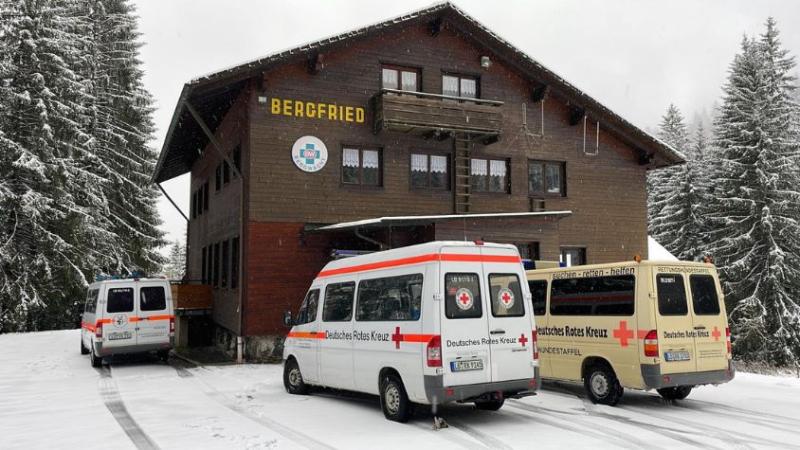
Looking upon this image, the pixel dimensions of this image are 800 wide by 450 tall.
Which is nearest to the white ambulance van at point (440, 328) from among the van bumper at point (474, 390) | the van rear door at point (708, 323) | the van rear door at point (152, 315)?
the van bumper at point (474, 390)

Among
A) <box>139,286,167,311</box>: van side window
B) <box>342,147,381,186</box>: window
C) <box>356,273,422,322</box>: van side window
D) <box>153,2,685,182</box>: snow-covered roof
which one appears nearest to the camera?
<box>356,273,422,322</box>: van side window

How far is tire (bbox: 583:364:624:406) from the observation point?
1101cm

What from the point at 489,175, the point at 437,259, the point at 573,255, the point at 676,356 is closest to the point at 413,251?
the point at 437,259

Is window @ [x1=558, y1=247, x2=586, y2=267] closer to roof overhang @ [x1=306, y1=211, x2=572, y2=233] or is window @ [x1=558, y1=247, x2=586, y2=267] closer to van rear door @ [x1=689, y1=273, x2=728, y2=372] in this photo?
roof overhang @ [x1=306, y1=211, x2=572, y2=233]

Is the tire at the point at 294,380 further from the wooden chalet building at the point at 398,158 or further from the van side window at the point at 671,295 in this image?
the van side window at the point at 671,295

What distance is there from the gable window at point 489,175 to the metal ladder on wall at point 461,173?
37 centimetres

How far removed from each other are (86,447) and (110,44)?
33.4 metres

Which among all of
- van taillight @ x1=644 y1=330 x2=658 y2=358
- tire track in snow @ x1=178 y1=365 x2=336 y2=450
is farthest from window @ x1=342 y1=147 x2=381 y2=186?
van taillight @ x1=644 y1=330 x2=658 y2=358

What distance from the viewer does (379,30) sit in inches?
801

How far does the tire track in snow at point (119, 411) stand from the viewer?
864cm

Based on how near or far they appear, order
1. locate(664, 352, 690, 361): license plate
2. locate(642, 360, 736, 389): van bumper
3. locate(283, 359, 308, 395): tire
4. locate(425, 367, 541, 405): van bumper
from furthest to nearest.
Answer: locate(283, 359, 308, 395): tire
locate(664, 352, 690, 361): license plate
locate(642, 360, 736, 389): van bumper
locate(425, 367, 541, 405): van bumper

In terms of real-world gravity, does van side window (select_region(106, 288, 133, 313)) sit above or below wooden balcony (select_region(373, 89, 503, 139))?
below

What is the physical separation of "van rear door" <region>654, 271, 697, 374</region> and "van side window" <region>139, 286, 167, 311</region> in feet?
40.2

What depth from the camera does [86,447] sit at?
833 cm
